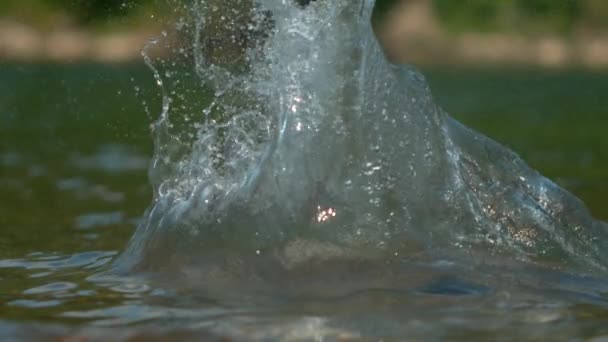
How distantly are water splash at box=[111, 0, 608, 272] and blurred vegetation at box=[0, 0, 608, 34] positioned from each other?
58.5 ft

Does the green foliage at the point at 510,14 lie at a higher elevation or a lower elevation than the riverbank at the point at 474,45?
higher

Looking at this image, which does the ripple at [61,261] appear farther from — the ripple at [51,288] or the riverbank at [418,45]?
the riverbank at [418,45]

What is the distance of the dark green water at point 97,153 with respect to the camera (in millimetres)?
3949

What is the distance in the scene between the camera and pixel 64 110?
13.0 metres

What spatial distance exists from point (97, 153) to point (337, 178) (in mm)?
5290

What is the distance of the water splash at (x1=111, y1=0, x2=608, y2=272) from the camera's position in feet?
13.4

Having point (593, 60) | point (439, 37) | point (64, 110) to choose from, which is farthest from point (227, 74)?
point (439, 37)

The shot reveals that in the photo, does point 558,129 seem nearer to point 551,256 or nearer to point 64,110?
point 64,110

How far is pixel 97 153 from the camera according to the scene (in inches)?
364

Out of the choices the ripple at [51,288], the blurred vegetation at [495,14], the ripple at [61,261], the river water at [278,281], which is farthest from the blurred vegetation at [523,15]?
the ripple at [51,288]

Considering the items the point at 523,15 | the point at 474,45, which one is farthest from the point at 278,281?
the point at 523,15

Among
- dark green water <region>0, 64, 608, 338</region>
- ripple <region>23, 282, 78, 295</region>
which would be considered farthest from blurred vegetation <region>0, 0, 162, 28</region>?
ripple <region>23, 282, 78, 295</region>

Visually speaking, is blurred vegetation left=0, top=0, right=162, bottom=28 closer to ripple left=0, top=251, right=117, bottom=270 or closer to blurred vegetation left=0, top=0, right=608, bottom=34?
blurred vegetation left=0, top=0, right=608, bottom=34

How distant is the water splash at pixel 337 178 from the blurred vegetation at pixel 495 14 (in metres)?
17.8
